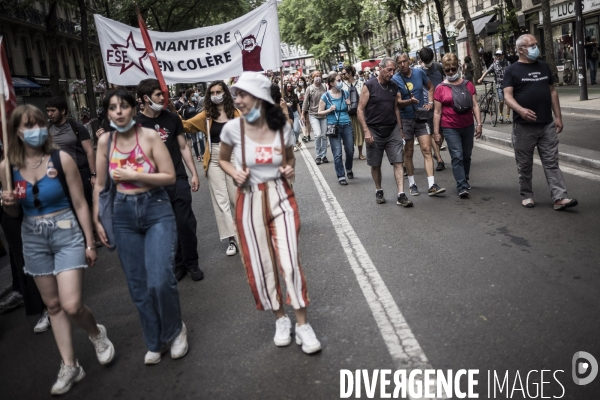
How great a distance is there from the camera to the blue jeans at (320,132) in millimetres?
13953

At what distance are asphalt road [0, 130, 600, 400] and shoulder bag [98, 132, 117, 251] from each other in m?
0.91

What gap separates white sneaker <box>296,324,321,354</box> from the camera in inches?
167

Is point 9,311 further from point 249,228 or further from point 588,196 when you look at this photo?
point 588,196

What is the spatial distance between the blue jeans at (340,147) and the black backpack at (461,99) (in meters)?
2.85

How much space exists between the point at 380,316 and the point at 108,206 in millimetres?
2031

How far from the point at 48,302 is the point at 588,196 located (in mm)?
6299

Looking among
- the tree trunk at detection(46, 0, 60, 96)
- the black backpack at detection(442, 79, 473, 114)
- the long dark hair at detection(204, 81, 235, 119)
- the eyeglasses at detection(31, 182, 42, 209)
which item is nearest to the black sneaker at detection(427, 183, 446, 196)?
the black backpack at detection(442, 79, 473, 114)

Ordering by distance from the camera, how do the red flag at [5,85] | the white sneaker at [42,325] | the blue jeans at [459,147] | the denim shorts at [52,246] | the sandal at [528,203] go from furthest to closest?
the blue jeans at [459,147] < the sandal at [528,203] < the white sneaker at [42,325] < the red flag at [5,85] < the denim shorts at [52,246]

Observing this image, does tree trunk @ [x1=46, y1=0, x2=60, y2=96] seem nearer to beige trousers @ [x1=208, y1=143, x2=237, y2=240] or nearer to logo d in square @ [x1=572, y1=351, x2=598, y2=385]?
beige trousers @ [x1=208, y1=143, x2=237, y2=240]

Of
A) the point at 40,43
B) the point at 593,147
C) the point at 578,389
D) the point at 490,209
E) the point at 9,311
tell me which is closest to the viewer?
the point at 578,389

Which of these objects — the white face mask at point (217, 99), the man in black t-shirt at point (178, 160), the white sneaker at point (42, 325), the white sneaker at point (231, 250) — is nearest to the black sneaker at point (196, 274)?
the man in black t-shirt at point (178, 160)

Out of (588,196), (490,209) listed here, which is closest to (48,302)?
(490,209)

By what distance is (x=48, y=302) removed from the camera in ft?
14.1

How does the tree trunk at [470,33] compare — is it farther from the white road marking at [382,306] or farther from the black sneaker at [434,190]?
the white road marking at [382,306]
